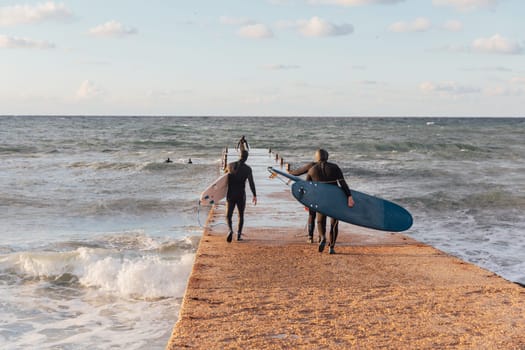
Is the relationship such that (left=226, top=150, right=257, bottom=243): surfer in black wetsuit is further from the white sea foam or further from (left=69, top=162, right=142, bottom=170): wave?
(left=69, top=162, right=142, bottom=170): wave

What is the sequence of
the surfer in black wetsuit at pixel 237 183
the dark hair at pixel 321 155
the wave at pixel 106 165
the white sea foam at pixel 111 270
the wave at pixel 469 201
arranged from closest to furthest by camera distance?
the dark hair at pixel 321 155, the white sea foam at pixel 111 270, the surfer in black wetsuit at pixel 237 183, the wave at pixel 469 201, the wave at pixel 106 165

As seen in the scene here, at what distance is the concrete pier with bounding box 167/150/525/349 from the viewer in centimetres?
567

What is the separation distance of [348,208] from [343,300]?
113 inches

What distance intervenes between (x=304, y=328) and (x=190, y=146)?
52.5m

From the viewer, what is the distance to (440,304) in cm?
675

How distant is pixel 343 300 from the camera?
6871 millimetres

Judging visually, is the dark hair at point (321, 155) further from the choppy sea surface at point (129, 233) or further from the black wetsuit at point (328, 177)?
the choppy sea surface at point (129, 233)

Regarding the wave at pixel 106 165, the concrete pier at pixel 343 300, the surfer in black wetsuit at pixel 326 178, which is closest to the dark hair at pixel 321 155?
the surfer in black wetsuit at pixel 326 178

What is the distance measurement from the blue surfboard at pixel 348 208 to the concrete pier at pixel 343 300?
44 cm

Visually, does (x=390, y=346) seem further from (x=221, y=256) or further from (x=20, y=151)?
(x=20, y=151)

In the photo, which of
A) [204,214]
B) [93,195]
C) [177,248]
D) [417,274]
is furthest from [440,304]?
[93,195]

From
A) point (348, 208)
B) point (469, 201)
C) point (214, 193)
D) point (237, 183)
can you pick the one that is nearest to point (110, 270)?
point (214, 193)

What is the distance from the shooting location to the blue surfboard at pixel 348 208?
929cm

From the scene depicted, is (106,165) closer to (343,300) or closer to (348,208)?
(348,208)
